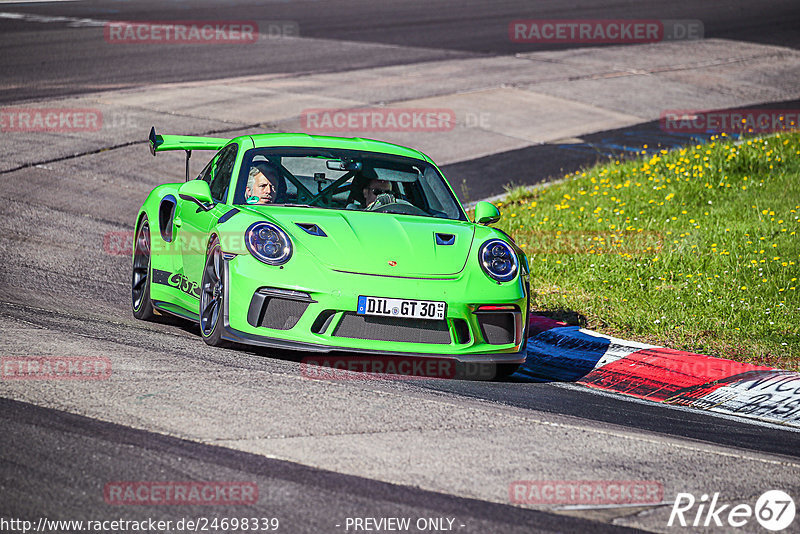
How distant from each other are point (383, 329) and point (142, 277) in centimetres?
265

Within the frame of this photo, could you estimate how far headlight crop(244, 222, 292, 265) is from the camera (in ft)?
21.1

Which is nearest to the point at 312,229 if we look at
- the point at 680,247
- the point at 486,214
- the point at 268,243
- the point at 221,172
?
the point at 268,243

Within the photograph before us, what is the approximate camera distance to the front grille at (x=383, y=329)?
6.31 m

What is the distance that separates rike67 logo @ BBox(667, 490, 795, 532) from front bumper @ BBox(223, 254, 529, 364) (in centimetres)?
209

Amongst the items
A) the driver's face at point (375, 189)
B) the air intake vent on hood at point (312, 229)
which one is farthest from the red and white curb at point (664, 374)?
the air intake vent on hood at point (312, 229)

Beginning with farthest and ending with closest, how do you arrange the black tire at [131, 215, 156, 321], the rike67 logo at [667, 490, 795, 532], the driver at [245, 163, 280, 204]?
1. the black tire at [131, 215, 156, 321]
2. the driver at [245, 163, 280, 204]
3. the rike67 logo at [667, 490, 795, 532]

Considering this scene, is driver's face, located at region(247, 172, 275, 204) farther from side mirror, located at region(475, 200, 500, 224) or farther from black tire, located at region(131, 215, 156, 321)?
side mirror, located at region(475, 200, 500, 224)

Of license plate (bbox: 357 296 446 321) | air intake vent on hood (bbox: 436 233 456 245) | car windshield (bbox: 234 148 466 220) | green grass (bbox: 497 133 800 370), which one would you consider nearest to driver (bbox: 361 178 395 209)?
car windshield (bbox: 234 148 466 220)

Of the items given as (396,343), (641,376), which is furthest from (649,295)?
(396,343)

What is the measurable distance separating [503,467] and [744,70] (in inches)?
790

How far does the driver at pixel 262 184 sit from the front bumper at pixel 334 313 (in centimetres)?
105

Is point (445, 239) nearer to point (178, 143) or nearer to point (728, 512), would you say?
point (178, 143)

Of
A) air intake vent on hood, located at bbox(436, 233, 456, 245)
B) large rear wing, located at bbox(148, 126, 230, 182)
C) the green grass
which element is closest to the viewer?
air intake vent on hood, located at bbox(436, 233, 456, 245)

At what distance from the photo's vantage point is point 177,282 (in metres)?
7.55
